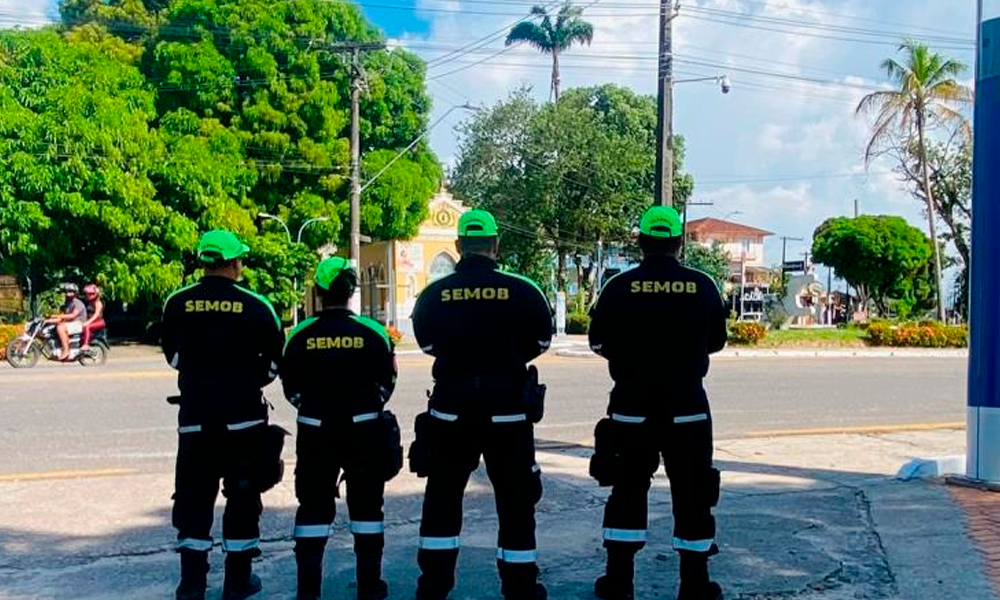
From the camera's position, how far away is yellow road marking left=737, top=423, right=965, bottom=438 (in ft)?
33.0

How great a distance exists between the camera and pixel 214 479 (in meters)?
4.59

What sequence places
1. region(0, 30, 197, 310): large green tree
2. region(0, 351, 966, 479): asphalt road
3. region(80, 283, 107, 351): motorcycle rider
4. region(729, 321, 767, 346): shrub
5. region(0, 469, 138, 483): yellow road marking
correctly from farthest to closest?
region(729, 321, 767, 346): shrub, region(0, 30, 197, 310): large green tree, region(80, 283, 107, 351): motorcycle rider, region(0, 351, 966, 479): asphalt road, region(0, 469, 138, 483): yellow road marking

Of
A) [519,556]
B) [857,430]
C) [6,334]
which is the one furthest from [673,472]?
[6,334]

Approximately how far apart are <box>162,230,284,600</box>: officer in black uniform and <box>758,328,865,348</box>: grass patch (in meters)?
24.6

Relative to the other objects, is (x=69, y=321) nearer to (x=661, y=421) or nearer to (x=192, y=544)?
(x=192, y=544)

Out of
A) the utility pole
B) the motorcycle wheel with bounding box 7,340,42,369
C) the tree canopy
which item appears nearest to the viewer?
the motorcycle wheel with bounding box 7,340,42,369

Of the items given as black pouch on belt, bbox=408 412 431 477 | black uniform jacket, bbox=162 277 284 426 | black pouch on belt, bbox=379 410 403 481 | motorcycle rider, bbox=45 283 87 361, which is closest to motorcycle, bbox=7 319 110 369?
motorcycle rider, bbox=45 283 87 361

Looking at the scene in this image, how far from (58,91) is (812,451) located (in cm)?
2305

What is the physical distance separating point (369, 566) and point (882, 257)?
4528 cm

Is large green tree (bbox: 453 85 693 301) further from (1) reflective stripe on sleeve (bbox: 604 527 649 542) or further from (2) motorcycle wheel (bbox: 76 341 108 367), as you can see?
(1) reflective stripe on sleeve (bbox: 604 527 649 542)

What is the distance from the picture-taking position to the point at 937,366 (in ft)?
69.1

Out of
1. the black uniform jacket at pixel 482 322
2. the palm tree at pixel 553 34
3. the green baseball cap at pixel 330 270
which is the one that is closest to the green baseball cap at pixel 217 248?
the green baseball cap at pixel 330 270

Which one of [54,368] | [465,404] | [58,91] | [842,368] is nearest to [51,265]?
[58,91]

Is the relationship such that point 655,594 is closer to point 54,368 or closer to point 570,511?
point 570,511
